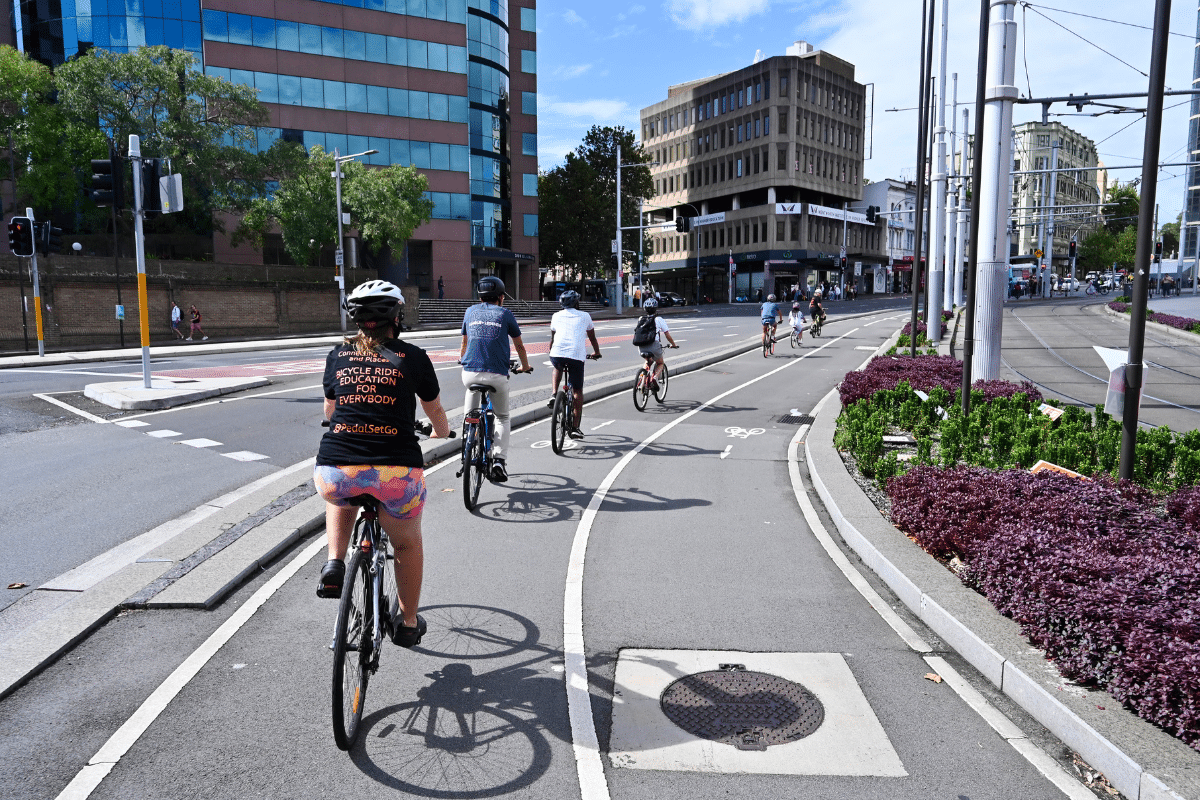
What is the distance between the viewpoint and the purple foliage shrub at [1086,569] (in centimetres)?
359

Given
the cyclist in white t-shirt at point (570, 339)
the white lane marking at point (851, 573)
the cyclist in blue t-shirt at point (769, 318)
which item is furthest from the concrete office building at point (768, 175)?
the white lane marking at point (851, 573)

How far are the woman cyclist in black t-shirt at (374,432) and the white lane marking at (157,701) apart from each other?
1.06 meters

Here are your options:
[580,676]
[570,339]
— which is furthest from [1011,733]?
[570,339]

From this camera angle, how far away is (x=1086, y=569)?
4.45 m

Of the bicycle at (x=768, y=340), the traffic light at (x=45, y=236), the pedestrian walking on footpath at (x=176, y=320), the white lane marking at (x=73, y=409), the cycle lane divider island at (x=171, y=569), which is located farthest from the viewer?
the pedestrian walking on footpath at (x=176, y=320)

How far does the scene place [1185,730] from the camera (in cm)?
338

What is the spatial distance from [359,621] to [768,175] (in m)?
87.7

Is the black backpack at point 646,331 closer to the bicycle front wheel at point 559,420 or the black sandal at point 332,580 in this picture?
the bicycle front wheel at point 559,420

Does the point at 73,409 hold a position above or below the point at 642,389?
below

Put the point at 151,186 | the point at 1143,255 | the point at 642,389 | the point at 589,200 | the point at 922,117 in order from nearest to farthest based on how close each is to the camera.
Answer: the point at 1143,255 < the point at 642,389 < the point at 151,186 < the point at 922,117 < the point at 589,200

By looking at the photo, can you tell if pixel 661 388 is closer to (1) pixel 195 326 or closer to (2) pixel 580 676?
(2) pixel 580 676

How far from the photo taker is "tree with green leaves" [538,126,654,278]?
244 ft

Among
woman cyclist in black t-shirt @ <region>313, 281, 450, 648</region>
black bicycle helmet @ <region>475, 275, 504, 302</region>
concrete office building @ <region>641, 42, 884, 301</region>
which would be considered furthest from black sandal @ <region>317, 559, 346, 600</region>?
concrete office building @ <region>641, 42, 884, 301</region>

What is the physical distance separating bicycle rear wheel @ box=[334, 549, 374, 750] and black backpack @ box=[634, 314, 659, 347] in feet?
34.5
